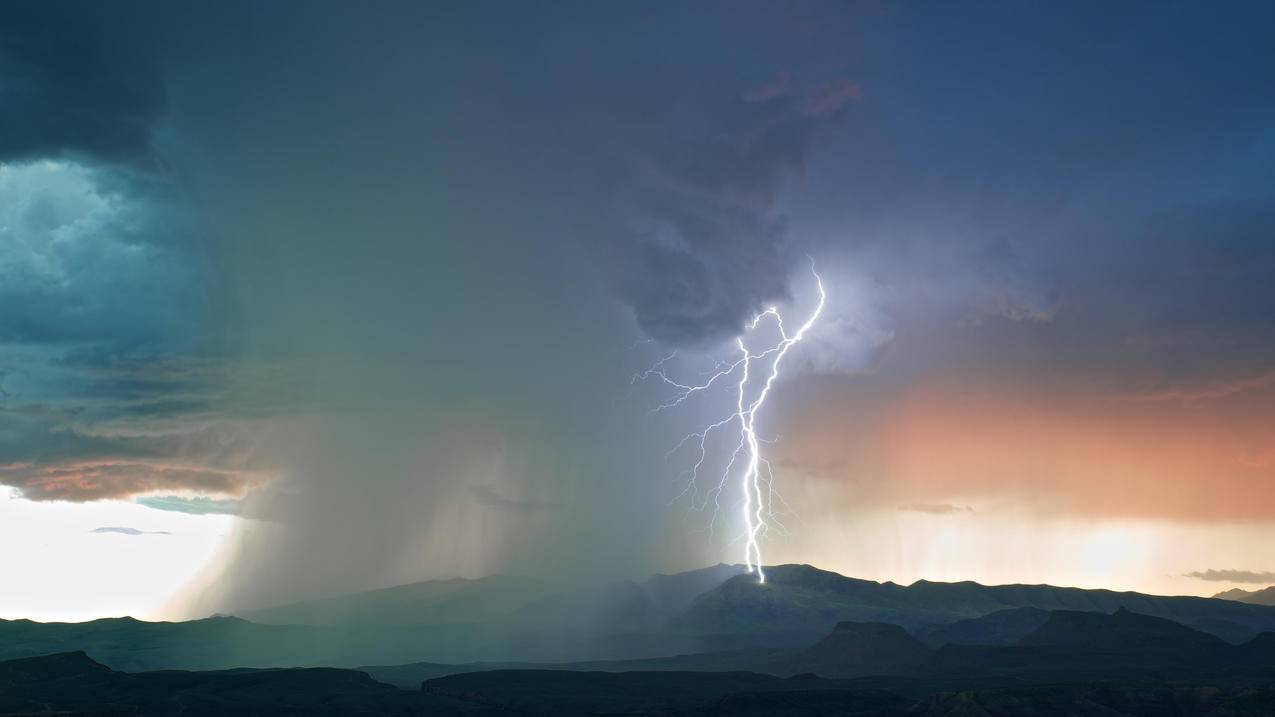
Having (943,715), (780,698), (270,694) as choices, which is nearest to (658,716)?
(780,698)

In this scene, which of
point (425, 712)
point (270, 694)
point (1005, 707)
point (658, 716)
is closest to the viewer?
point (1005, 707)

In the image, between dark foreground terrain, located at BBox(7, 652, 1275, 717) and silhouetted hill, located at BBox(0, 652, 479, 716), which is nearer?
dark foreground terrain, located at BBox(7, 652, 1275, 717)

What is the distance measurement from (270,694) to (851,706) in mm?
119473

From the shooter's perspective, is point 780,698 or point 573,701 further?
point 573,701

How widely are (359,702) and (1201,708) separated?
155113 mm

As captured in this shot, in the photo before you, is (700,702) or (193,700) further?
(700,702)

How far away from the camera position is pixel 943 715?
495ft

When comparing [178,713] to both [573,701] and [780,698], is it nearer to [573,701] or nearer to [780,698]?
[573,701]

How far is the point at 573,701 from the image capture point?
200 metres

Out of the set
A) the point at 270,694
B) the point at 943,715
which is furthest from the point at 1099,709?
the point at 270,694

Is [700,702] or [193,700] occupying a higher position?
[193,700]

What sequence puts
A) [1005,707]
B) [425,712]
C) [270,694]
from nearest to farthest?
[1005,707], [425,712], [270,694]

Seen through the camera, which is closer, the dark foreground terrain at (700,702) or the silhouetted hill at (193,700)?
the dark foreground terrain at (700,702)

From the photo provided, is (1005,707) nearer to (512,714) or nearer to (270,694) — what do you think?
(512,714)
